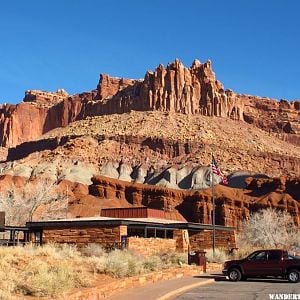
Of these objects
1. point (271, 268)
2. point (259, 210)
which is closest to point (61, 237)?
point (271, 268)

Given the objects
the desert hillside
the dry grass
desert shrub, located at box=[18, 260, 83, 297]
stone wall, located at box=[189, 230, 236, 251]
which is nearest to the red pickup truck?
the dry grass

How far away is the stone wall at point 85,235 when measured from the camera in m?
31.7

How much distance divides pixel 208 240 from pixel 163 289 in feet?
78.1

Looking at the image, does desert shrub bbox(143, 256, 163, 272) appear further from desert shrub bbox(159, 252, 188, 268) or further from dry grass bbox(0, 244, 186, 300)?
desert shrub bbox(159, 252, 188, 268)

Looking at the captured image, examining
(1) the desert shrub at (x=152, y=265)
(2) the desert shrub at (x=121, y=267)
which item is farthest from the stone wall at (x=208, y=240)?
(2) the desert shrub at (x=121, y=267)

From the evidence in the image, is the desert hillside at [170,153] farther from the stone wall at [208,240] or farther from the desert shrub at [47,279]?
the desert shrub at [47,279]

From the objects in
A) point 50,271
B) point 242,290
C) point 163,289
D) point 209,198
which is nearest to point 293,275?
point 242,290

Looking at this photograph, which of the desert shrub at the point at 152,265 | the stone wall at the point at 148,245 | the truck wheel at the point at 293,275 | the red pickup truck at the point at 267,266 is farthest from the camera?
the stone wall at the point at 148,245

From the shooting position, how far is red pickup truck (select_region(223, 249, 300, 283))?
72.6 ft

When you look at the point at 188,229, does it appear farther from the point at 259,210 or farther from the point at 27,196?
the point at 259,210

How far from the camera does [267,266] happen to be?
22.4 meters

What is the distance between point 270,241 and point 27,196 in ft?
91.8

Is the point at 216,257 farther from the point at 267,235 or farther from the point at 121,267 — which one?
the point at 267,235

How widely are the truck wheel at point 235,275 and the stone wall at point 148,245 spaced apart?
25.2 feet
